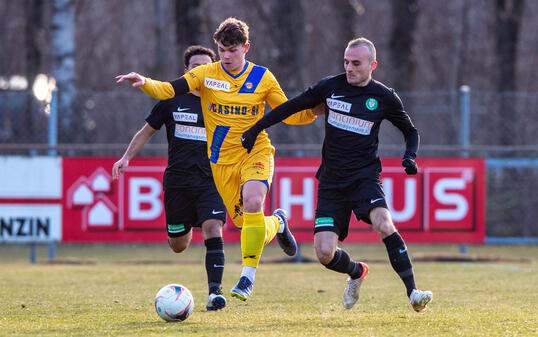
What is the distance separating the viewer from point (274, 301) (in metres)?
8.33

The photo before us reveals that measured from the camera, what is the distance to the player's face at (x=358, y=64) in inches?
279

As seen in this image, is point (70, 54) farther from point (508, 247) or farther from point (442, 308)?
point (442, 308)

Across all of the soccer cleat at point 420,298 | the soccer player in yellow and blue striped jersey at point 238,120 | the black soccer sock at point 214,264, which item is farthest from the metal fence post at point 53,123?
the soccer cleat at point 420,298

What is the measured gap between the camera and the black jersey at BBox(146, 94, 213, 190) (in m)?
8.30

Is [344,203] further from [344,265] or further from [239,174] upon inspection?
[239,174]

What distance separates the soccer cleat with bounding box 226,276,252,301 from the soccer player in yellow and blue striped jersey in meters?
0.09

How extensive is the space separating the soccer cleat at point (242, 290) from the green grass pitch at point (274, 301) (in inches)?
6.8

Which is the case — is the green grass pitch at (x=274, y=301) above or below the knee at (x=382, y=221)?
below

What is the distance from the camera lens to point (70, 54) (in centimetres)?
1892

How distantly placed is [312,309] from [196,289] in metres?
2.13

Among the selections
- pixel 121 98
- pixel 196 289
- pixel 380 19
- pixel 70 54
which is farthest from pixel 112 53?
pixel 196 289

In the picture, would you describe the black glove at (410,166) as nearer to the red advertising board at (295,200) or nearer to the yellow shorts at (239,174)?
the yellow shorts at (239,174)

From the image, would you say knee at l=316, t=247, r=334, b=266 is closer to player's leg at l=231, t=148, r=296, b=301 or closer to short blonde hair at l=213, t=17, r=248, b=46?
player's leg at l=231, t=148, r=296, b=301

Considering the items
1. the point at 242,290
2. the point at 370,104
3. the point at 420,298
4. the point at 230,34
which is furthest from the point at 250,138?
the point at 420,298
